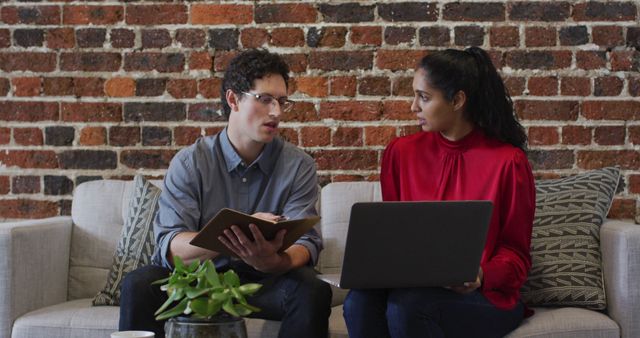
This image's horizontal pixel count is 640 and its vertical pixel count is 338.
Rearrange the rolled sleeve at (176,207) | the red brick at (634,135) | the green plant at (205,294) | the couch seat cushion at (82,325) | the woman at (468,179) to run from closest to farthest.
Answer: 1. the green plant at (205,294)
2. the woman at (468,179)
3. the couch seat cushion at (82,325)
4. the rolled sleeve at (176,207)
5. the red brick at (634,135)

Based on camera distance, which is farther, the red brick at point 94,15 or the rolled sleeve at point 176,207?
the red brick at point 94,15

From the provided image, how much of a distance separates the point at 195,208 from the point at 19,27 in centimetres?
124

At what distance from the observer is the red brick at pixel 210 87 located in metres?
3.24

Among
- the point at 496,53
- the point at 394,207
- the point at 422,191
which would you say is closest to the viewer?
the point at 394,207

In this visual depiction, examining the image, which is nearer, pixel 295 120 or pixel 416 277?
pixel 416 277

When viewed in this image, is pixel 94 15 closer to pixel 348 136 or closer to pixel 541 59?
pixel 348 136

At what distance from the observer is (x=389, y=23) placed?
320 cm

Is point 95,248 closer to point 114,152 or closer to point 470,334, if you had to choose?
point 114,152

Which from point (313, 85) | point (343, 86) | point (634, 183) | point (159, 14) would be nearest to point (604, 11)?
point (634, 183)

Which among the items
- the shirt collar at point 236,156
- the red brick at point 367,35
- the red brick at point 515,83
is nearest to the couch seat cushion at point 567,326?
the shirt collar at point 236,156

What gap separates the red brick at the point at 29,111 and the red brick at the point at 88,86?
0.10 meters

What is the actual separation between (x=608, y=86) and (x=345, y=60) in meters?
0.96

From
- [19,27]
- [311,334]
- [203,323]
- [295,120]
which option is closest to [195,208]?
[311,334]

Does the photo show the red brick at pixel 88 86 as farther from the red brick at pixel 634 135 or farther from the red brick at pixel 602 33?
the red brick at pixel 634 135
